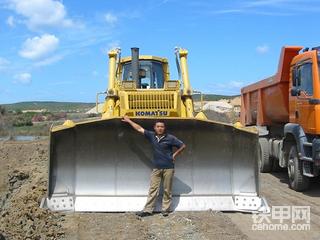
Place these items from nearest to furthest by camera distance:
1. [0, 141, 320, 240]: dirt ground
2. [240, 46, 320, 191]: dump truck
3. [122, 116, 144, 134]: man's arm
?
[0, 141, 320, 240]: dirt ground, [122, 116, 144, 134]: man's arm, [240, 46, 320, 191]: dump truck

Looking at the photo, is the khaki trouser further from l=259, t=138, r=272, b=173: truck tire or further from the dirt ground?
l=259, t=138, r=272, b=173: truck tire

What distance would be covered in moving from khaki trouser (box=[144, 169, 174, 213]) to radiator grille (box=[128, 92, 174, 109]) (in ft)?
6.01

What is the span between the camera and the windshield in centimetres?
1076

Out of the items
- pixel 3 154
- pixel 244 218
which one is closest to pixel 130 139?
pixel 244 218

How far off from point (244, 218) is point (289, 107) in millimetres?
4088

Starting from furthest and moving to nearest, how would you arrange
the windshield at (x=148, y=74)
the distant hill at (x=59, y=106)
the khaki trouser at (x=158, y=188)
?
1. the distant hill at (x=59, y=106)
2. the windshield at (x=148, y=74)
3. the khaki trouser at (x=158, y=188)

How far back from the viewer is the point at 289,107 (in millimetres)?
11227

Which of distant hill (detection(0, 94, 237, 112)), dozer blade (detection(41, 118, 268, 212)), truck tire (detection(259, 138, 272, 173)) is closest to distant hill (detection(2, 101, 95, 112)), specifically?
distant hill (detection(0, 94, 237, 112))

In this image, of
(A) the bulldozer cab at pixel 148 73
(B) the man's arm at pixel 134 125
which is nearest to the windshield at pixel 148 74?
(A) the bulldozer cab at pixel 148 73

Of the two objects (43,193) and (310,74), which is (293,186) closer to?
(310,74)

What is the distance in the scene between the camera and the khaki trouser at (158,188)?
798cm

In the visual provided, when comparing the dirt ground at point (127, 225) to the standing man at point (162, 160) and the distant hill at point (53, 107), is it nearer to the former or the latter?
the standing man at point (162, 160)

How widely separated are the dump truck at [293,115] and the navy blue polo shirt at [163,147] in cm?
300

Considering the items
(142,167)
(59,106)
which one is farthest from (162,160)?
(59,106)
